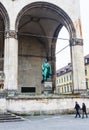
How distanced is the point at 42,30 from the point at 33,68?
4.35m

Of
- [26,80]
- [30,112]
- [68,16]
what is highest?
[68,16]

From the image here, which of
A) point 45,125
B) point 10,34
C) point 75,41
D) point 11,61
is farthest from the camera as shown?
point 75,41

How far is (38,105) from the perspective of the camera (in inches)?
648

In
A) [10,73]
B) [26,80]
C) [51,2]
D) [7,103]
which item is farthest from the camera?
[26,80]

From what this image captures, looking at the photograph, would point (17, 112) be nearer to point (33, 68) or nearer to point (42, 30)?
point (33, 68)

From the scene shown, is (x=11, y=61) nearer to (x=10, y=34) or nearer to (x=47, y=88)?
(x=10, y=34)

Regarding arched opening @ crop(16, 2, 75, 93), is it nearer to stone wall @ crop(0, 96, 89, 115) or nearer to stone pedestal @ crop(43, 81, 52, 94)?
stone pedestal @ crop(43, 81, 52, 94)

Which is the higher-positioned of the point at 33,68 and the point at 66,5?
the point at 66,5

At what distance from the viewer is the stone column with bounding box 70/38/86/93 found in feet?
63.1

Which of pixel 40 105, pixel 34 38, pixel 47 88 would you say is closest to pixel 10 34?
pixel 47 88

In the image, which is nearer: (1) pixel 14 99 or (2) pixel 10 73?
(1) pixel 14 99

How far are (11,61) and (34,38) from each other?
898 centimetres

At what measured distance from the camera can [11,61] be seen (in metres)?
17.4

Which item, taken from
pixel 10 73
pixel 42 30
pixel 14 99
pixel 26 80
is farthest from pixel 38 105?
pixel 42 30
